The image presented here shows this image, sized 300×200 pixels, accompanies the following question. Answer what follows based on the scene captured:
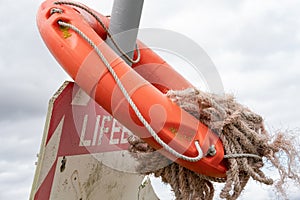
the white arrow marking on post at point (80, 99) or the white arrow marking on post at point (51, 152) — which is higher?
the white arrow marking on post at point (80, 99)

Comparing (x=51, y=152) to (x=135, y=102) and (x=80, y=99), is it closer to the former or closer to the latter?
(x=80, y=99)

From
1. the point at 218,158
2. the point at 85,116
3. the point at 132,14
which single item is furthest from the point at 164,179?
the point at 132,14

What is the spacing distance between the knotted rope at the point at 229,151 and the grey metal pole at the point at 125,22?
352 mm

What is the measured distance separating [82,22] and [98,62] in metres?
0.23

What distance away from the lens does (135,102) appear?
1610 mm

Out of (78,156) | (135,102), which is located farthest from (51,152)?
(135,102)

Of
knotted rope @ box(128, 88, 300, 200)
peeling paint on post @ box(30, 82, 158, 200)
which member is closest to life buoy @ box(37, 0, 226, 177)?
knotted rope @ box(128, 88, 300, 200)

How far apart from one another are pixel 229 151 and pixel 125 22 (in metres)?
0.70

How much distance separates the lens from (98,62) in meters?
1.65

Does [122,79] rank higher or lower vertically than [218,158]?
higher

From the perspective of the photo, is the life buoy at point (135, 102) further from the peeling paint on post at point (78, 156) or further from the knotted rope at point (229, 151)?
the peeling paint on post at point (78, 156)

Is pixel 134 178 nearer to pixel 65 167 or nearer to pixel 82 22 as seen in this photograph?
pixel 65 167

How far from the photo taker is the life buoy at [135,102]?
162 centimetres

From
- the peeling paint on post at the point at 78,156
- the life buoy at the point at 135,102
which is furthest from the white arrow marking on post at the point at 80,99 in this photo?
the life buoy at the point at 135,102
